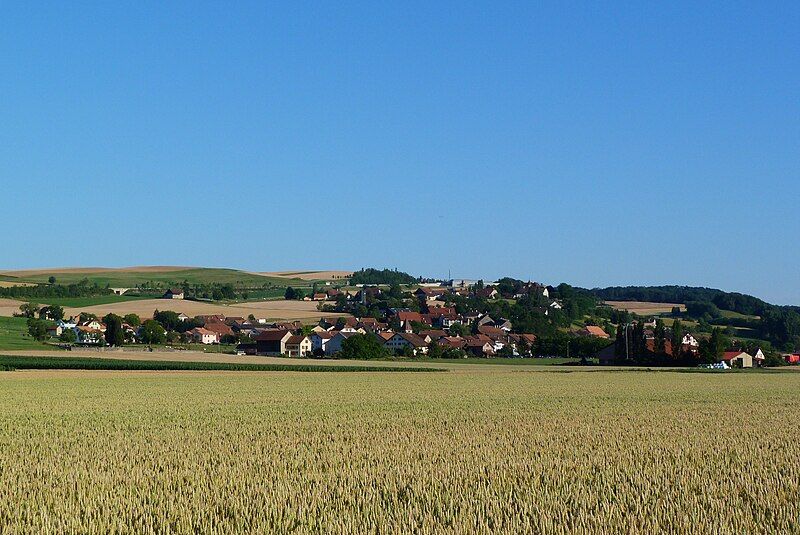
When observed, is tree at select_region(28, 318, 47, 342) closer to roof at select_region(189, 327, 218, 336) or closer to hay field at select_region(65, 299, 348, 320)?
hay field at select_region(65, 299, 348, 320)

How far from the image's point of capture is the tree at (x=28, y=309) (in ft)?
429

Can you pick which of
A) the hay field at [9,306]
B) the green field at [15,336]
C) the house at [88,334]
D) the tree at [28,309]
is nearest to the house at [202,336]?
the house at [88,334]

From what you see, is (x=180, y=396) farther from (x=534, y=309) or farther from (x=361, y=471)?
(x=534, y=309)

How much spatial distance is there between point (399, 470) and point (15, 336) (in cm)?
10048

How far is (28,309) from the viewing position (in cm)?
13312

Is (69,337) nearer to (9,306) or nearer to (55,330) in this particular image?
(55,330)

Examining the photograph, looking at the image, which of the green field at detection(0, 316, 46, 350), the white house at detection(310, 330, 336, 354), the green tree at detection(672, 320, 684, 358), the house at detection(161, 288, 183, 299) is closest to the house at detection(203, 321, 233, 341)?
the white house at detection(310, 330, 336, 354)

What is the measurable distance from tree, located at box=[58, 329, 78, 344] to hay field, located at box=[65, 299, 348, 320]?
24404 millimetres

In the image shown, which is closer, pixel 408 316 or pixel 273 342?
pixel 273 342

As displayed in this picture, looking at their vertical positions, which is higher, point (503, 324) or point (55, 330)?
point (503, 324)

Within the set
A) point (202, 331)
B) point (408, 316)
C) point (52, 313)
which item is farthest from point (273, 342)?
point (408, 316)

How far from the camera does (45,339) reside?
Result: 110375 millimetres

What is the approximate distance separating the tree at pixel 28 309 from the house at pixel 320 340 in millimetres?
35109

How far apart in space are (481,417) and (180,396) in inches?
557
